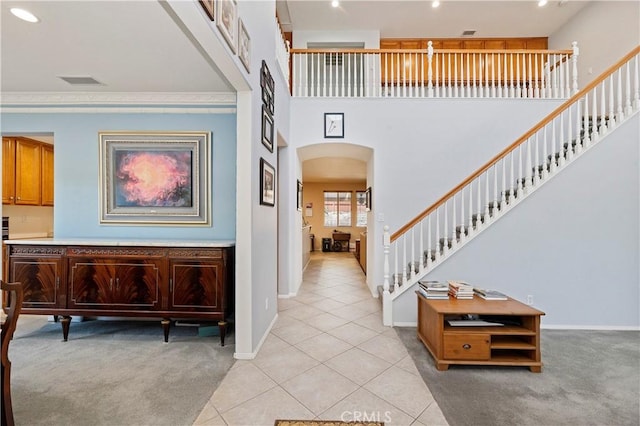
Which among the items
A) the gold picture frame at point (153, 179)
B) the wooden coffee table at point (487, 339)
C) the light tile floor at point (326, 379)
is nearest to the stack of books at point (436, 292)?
the wooden coffee table at point (487, 339)

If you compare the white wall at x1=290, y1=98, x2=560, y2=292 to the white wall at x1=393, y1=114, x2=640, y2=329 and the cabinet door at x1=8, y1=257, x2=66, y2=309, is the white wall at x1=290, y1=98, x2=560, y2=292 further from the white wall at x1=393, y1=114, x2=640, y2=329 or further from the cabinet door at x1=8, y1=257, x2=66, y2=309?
the cabinet door at x1=8, y1=257, x2=66, y2=309

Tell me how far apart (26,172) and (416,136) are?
20.2 ft

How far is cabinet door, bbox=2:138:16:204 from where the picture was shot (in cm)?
402

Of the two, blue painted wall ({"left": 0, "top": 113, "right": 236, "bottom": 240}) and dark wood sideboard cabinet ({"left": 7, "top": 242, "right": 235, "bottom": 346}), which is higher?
blue painted wall ({"left": 0, "top": 113, "right": 236, "bottom": 240})

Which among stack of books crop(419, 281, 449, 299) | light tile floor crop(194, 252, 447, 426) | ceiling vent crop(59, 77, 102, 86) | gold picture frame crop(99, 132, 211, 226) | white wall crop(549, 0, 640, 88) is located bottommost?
light tile floor crop(194, 252, 447, 426)

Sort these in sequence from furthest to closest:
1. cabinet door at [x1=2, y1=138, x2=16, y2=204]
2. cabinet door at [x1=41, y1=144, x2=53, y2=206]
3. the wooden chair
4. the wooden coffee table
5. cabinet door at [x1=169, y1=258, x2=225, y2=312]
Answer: cabinet door at [x1=41, y1=144, x2=53, y2=206], cabinet door at [x1=2, y1=138, x2=16, y2=204], cabinet door at [x1=169, y1=258, x2=225, y2=312], the wooden coffee table, the wooden chair

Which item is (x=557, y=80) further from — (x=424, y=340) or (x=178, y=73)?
(x=178, y=73)

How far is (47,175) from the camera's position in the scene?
4.61 meters

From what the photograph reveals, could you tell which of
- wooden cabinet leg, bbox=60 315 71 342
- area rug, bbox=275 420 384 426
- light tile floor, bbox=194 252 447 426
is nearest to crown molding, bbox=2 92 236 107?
wooden cabinet leg, bbox=60 315 71 342

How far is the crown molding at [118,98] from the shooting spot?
10.5ft

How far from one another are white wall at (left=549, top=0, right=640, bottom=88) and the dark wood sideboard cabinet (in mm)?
6811

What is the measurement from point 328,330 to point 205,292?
4.61 feet

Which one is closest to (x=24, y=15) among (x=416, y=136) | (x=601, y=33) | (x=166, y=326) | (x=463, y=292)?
(x=166, y=326)

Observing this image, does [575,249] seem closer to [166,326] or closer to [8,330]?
[166,326]
